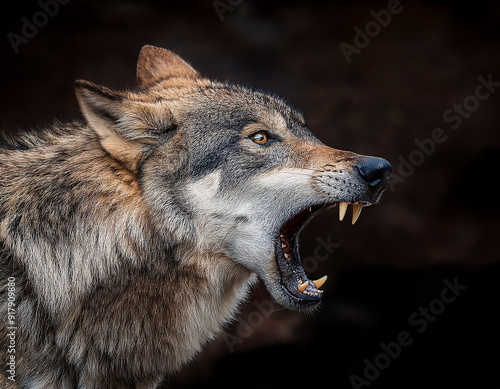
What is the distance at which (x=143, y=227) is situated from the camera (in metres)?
Answer: 3.39

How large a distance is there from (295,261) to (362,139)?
336cm

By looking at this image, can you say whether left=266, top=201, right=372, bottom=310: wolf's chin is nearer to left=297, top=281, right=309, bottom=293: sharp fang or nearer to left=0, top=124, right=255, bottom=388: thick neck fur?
left=297, top=281, right=309, bottom=293: sharp fang

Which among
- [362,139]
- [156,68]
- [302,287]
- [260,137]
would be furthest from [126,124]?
[362,139]

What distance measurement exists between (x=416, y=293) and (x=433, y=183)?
1.37 metres

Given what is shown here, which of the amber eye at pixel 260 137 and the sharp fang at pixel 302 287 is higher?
the amber eye at pixel 260 137

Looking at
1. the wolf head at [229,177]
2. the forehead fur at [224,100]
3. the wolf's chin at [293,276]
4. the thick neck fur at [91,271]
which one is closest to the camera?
the thick neck fur at [91,271]

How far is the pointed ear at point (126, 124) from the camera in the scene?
11.0 ft

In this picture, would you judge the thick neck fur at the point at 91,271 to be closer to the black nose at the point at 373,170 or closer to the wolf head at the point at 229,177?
the wolf head at the point at 229,177

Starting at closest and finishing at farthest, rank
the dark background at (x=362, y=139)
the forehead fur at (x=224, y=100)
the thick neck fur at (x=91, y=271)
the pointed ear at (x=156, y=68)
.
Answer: the thick neck fur at (x=91, y=271)
the forehead fur at (x=224, y=100)
the pointed ear at (x=156, y=68)
the dark background at (x=362, y=139)

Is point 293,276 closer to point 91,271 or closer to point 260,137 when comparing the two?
point 260,137

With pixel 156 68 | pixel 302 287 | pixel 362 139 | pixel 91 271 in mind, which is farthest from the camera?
pixel 362 139

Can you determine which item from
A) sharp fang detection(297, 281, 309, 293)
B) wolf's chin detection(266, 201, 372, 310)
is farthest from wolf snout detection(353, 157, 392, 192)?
sharp fang detection(297, 281, 309, 293)

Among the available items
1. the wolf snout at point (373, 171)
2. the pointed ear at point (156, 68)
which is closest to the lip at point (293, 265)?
the wolf snout at point (373, 171)

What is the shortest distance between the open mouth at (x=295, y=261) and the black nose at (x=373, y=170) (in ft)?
0.52
